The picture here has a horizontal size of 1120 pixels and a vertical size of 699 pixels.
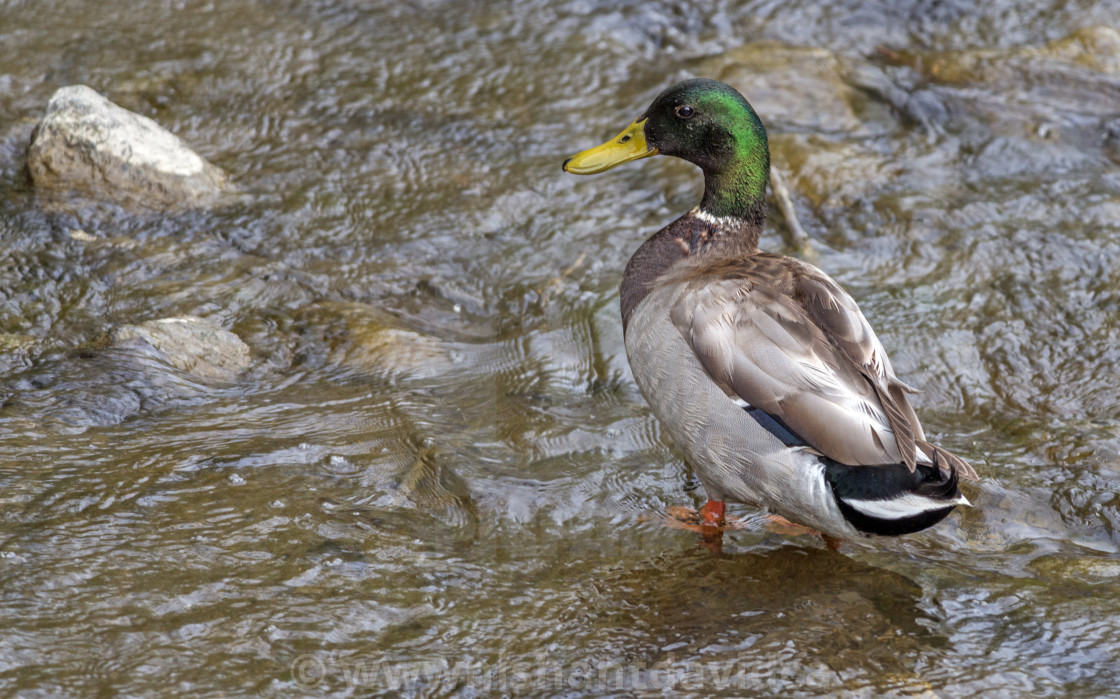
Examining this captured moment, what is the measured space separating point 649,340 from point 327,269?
6.53 ft

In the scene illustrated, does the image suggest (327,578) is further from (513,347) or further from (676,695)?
(513,347)

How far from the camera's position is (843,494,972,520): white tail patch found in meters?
3.03

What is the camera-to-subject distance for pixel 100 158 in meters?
5.23

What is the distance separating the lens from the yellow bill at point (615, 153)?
4.19 metres

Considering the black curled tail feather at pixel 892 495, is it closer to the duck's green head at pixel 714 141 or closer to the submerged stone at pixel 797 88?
the duck's green head at pixel 714 141

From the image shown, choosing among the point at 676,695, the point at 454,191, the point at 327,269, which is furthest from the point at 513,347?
the point at 676,695

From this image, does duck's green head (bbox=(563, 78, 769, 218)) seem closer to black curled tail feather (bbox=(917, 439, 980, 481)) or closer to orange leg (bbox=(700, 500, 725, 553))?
orange leg (bbox=(700, 500, 725, 553))

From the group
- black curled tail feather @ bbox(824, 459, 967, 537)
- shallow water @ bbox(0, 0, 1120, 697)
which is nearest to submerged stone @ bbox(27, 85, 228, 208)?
shallow water @ bbox(0, 0, 1120, 697)

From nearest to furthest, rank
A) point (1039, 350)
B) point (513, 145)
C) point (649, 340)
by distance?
point (649, 340), point (1039, 350), point (513, 145)

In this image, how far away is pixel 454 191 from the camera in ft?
18.7

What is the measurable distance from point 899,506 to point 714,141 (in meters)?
1.63

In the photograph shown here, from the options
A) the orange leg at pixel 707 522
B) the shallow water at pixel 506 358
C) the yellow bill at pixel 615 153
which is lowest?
the orange leg at pixel 707 522

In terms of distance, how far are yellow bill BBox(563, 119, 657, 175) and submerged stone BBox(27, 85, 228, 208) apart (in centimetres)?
220

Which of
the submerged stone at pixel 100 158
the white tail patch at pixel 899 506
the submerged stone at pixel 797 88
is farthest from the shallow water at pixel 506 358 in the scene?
the white tail patch at pixel 899 506
